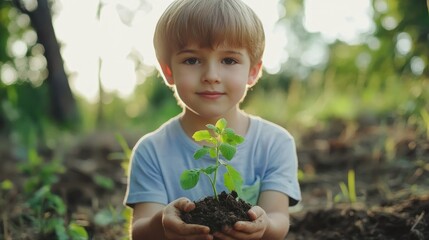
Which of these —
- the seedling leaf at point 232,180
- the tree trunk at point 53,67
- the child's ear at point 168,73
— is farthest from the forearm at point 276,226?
the tree trunk at point 53,67

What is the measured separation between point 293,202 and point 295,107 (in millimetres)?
4754

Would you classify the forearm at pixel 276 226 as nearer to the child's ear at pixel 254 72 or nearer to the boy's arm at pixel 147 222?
the boy's arm at pixel 147 222

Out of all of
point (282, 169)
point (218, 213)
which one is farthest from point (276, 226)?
point (218, 213)

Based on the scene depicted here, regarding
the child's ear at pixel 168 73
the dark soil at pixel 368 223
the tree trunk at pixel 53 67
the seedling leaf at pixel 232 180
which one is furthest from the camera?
the tree trunk at pixel 53 67

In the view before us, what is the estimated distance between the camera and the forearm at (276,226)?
1904 mm

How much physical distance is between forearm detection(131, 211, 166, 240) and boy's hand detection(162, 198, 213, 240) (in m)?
0.14

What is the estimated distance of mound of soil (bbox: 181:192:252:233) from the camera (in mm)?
1641

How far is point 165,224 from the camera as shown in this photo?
1719 millimetres

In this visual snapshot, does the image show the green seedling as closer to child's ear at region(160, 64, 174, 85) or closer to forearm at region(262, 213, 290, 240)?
forearm at region(262, 213, 290, 240)

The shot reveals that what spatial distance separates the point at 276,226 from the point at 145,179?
1.63 feet

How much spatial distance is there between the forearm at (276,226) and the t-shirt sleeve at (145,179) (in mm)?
383

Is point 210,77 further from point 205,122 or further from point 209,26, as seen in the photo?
point 205,122

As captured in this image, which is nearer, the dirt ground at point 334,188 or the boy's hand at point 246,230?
the boy's hand at point 246,230

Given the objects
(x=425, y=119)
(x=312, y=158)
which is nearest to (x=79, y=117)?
(x=312, y=158)
